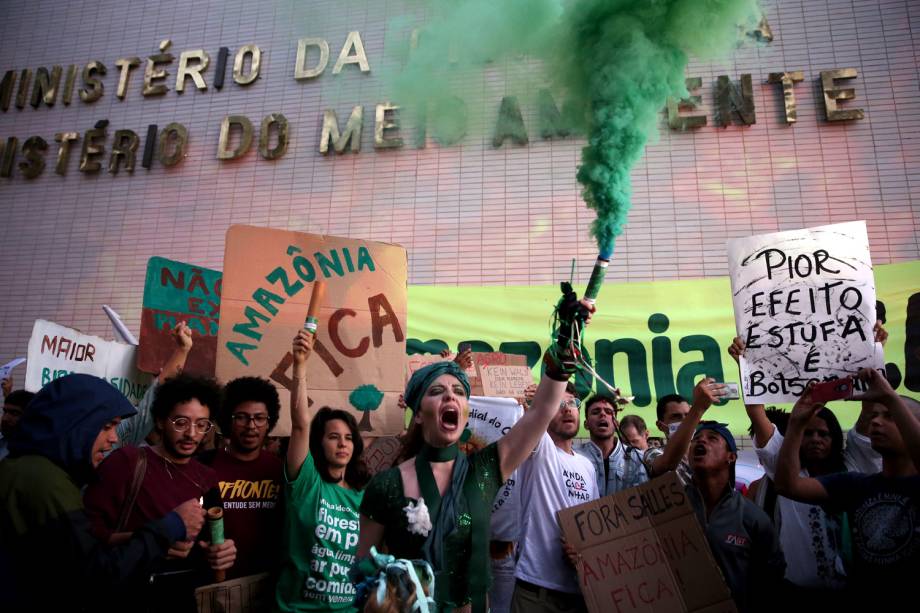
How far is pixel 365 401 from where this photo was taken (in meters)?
3.96

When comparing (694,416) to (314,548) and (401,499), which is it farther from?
(314,548)

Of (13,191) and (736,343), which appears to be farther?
(13,191)

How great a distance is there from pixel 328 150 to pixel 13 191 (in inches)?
165

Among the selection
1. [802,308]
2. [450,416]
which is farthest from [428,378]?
[802,308]

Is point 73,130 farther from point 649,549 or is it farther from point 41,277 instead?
point 649,549

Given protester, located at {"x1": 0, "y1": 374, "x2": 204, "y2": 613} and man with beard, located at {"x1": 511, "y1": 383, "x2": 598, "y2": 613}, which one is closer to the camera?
protester, located at {"x1": 0, "y1": 374, "x2": 204, "y2": 613}

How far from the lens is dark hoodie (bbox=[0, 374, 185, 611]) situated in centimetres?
193

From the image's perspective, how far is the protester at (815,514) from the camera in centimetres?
332

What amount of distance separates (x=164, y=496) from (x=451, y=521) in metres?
1.21

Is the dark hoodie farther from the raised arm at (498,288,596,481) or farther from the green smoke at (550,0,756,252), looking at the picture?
the green smoke at (550,0,756,252)

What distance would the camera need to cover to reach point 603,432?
390 cm

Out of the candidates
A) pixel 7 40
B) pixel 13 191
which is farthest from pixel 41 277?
pixel 7 40

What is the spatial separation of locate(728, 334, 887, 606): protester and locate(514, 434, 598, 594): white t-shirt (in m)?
0.98

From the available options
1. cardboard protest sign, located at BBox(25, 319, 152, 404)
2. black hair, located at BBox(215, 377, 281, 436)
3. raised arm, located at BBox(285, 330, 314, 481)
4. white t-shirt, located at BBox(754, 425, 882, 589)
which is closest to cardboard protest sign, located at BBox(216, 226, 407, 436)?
black hair, located at BBox(215, 377, 281, 436)
